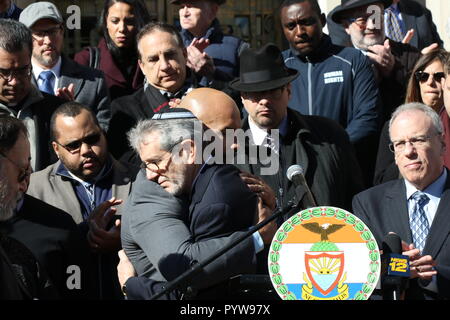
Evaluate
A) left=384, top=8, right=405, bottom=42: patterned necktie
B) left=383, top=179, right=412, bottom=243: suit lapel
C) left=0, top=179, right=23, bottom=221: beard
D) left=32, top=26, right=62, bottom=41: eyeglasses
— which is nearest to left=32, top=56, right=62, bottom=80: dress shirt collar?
left=32, top=26, right=62, bottom=41: eyeglasses

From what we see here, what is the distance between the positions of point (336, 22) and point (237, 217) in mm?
3642

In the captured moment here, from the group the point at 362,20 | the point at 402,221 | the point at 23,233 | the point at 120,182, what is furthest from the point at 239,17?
the point at 23,233

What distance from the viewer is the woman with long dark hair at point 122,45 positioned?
7.99m

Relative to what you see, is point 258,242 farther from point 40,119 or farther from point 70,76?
point 70,76

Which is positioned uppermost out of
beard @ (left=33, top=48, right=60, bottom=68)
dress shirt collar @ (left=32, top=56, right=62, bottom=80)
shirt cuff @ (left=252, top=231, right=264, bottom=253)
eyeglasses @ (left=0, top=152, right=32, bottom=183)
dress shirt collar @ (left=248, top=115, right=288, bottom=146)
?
beard @ (left=33, top=48, right=60, bottom=68)

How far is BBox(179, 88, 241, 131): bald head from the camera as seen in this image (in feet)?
19.7

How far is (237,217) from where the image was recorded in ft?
17.3

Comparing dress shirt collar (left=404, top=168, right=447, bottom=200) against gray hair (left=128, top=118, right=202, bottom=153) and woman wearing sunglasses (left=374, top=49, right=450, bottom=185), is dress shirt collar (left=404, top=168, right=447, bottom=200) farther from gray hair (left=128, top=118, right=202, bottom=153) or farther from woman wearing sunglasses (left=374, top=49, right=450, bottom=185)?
gray hair (left=128, top=118, right=202, bottom=153)

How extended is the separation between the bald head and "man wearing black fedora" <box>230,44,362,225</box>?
63 cm

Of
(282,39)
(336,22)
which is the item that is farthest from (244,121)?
(282,39)

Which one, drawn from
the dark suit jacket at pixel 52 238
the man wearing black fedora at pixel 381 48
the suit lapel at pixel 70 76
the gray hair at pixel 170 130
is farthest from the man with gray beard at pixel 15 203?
the man wearing black fedora at pixel 381 48

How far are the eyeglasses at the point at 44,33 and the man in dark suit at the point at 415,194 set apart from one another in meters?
2.71

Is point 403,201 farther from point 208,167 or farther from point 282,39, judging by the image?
point 282,39

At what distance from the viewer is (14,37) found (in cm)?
695
